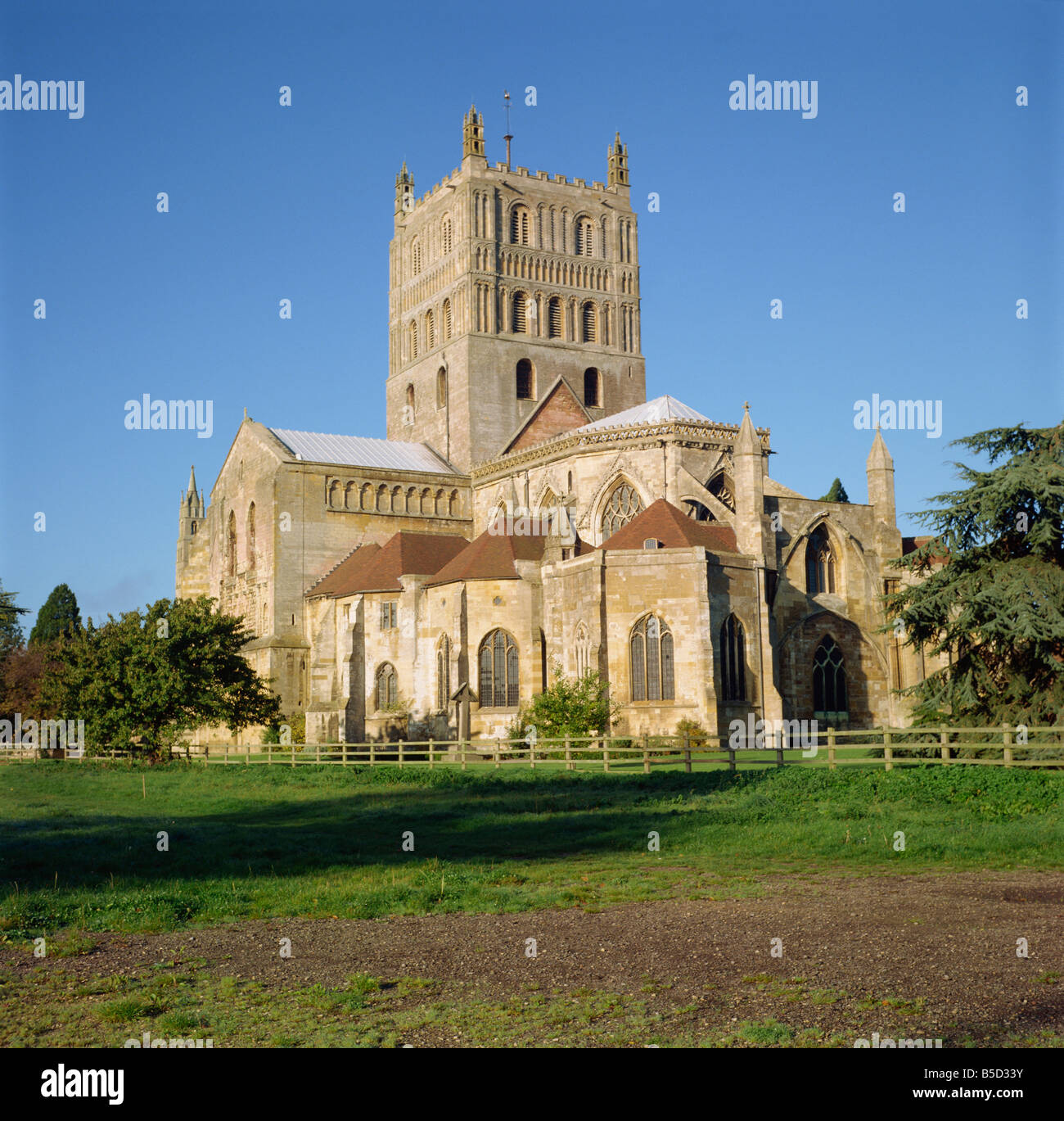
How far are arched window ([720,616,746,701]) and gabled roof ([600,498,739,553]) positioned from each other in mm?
3101

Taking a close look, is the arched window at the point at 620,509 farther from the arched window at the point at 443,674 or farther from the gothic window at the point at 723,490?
the arched window at the point at 443,674

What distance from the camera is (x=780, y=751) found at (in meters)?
31.5

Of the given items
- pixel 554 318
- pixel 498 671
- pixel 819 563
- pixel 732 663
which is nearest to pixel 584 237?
pixel 554 318

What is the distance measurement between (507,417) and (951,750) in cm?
4591

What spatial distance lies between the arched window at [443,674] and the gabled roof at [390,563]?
4.10 meters

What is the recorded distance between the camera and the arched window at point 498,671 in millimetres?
48969

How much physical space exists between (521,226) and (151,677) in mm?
41075

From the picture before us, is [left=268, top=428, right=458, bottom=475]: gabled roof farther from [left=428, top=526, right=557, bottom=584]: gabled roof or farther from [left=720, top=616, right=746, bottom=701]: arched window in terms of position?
[left=720, top=616, right=746, bottom=701]: arched window

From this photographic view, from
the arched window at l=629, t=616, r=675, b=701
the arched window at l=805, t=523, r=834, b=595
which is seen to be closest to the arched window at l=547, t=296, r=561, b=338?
the arched window at l=805, t=523, r=834, b=595

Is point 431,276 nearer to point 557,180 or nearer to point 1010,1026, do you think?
point 557,180

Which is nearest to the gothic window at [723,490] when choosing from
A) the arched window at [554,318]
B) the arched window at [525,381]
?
the arched window at [525,381]

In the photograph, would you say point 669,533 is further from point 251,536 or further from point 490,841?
point 251,536

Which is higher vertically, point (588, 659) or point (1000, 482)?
point (1000, 482)

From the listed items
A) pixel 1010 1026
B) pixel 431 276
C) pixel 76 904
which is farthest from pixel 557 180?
pixel 1010 1026
